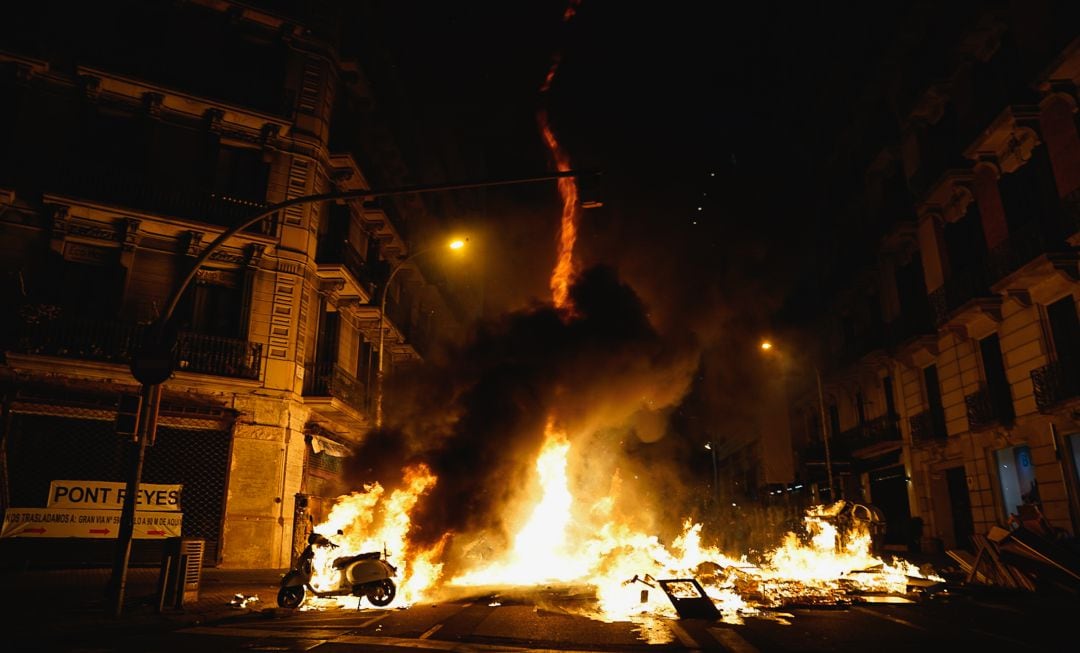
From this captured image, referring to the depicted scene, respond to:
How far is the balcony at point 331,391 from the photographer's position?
68.0ft

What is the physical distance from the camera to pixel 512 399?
16656 mm

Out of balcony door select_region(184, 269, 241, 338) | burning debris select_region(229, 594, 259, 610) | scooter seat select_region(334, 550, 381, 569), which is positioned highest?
balcony door select_region(184, 269, 241, 338)

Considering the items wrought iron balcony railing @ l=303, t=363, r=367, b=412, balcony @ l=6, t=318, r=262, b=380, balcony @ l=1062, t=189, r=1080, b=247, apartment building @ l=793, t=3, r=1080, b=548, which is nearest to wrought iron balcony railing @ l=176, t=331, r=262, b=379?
balcony @ l=6, t=318, r=262, b=380

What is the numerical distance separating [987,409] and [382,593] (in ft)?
64.2

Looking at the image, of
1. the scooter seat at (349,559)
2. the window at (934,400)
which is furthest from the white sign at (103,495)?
the window at (934,400)

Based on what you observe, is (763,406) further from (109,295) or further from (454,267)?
(109,295)

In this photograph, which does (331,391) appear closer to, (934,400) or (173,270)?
(173,270)

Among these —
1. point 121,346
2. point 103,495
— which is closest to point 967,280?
point 121,346

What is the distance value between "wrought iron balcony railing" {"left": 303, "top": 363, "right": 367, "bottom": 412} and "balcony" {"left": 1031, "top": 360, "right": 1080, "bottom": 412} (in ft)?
67.4

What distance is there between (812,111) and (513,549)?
28840 millimetres

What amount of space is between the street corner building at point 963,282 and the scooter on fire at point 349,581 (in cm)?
1273

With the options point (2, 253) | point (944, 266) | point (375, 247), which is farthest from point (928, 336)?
point (2, 253)

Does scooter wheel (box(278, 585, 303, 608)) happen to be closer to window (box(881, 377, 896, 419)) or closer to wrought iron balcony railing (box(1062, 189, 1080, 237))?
wrought iron balcony railing (box(1062, 189, 1080, 237))

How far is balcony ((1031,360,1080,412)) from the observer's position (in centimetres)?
1702
